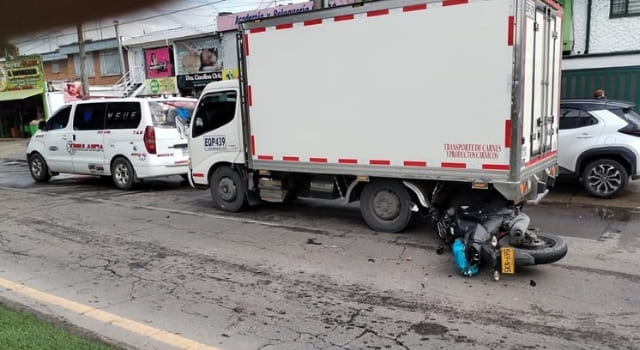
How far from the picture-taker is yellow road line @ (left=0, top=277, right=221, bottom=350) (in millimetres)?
4039

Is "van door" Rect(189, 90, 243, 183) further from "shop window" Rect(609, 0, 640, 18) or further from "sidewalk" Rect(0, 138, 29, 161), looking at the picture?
"sidewalk" Rect(0, 138, 29, 161)

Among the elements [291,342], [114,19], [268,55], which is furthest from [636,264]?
[114,19]

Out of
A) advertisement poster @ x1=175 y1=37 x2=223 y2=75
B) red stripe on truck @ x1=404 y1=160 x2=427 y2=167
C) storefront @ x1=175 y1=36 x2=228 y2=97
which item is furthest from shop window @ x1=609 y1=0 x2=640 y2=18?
advertisement poster @ x1=175 y1=37 x2=223 y2=75

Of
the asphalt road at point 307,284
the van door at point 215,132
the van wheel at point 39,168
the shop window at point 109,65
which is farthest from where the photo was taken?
the shop window at point 109,65

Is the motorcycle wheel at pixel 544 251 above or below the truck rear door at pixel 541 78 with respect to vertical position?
below

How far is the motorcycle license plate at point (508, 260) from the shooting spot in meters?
5.27

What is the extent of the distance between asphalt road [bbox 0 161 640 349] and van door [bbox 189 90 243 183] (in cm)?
99

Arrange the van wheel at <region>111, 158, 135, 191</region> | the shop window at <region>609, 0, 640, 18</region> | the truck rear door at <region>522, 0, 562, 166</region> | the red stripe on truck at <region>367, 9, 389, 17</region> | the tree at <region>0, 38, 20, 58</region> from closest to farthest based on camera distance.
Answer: the tree at <region>0, 38, 20, 58</region> < the truck rear door at <region>522, 0, 562, 166</region> < the red stripe on truck at <region>367, 9, 389, 17</region> < the van wheel at <region>111, 158, 135, 191</region> < the shop window at <region>609, 0, 640, 18</region>

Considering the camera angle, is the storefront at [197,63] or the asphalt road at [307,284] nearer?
the asphalt road at [307,284]

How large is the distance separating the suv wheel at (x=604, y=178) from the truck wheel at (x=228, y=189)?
589 cm

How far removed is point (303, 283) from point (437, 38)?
129 inches

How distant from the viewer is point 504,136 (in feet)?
19.9

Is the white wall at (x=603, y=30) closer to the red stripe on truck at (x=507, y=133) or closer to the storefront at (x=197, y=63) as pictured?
the red stripe on truck at (x=507, y=133)

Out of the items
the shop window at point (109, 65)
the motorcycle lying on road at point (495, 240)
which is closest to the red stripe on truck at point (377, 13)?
the motorcycle lying on road at point (495, 240)
